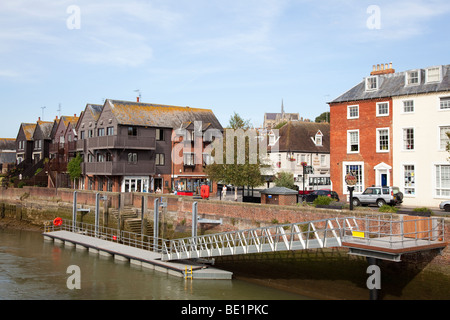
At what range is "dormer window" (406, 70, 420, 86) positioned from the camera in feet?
111

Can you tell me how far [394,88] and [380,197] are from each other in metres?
9.78

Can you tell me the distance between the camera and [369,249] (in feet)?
50.5

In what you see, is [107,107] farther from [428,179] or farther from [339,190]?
[428,179]

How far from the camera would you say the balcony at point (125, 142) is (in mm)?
42688

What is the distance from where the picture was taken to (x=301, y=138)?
60062 millimetres

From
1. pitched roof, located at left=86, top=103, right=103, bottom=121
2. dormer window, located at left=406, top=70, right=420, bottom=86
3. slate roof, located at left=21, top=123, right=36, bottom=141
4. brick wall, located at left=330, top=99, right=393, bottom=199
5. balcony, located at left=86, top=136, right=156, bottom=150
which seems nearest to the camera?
dormer window, located at left=406, top=70, right=420, bottom=86

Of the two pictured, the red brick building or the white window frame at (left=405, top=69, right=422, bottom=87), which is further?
the red brick building

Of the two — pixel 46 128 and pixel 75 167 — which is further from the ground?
pixel 46 128

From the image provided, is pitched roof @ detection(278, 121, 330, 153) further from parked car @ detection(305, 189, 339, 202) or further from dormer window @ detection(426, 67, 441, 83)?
dormer window @ detection(426, 67, 441, 83)

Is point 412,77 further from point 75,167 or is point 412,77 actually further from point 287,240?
point 75,167

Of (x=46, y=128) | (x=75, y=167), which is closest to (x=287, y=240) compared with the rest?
(x=75, y=167)

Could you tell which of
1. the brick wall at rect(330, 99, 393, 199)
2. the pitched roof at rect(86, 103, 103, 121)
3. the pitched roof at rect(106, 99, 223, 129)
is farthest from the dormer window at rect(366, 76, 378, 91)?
the pitched roof at rect(86, 103, 103, 121)

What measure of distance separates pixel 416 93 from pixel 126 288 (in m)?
25.6
